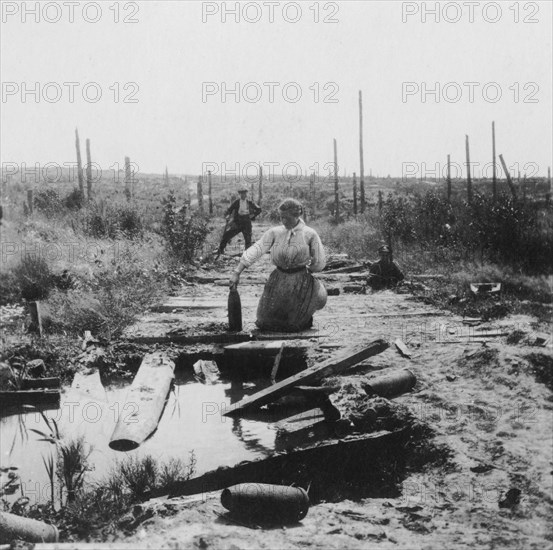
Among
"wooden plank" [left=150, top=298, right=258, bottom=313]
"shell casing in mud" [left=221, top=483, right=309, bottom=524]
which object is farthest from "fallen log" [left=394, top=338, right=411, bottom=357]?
"wooden plank" [left=150, top=298, right=258, bottom=313]

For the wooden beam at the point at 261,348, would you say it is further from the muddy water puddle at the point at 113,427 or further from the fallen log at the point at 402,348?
the fallen log at the point at 402,348

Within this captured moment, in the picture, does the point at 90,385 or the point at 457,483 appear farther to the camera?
the point at 90,385

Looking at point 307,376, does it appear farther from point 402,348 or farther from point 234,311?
point 234,311

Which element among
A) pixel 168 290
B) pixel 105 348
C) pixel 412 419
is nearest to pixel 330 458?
pixel 412 419

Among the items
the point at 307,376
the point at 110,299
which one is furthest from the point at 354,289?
the point at 307,376

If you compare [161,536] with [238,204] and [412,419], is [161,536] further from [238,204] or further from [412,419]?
[238,204]

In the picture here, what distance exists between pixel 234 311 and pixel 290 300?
640 millimetres

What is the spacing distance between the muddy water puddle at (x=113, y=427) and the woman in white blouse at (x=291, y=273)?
1.20 m

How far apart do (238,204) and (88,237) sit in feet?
11.2

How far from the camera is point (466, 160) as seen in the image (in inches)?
890

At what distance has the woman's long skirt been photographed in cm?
636

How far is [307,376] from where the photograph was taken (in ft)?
14.5

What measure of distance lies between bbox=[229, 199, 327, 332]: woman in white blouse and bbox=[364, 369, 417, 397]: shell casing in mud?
1864 mm

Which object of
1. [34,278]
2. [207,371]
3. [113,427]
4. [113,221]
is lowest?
[113,427]
